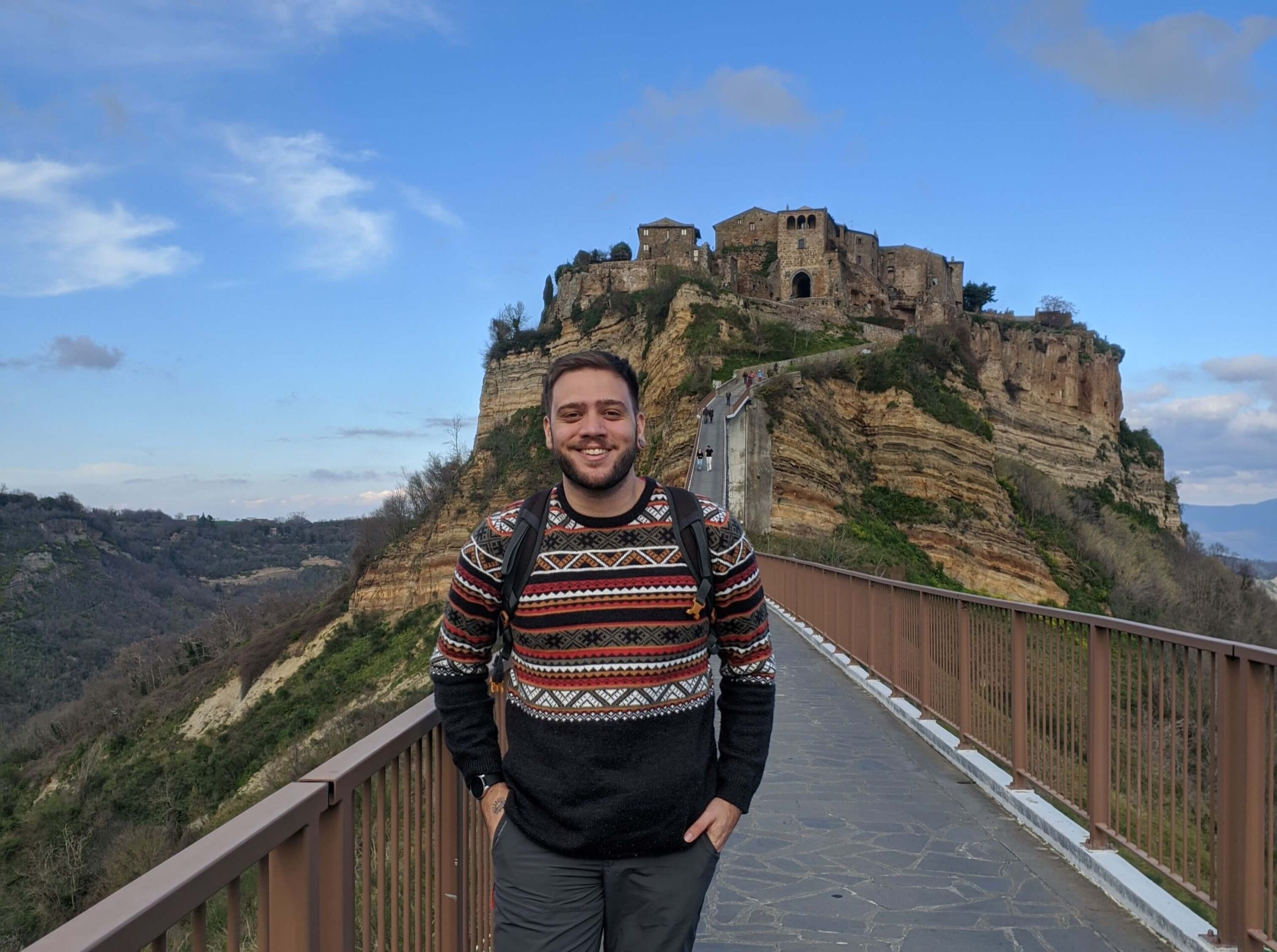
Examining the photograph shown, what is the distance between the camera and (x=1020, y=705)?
6.78 m

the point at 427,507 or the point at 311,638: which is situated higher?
the point at 427,507

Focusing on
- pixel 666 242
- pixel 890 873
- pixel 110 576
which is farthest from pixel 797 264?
pixel 110 576

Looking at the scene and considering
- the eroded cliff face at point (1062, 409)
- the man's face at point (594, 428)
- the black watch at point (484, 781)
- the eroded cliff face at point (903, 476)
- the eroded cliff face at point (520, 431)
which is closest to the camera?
the man's face at point (594, 428)

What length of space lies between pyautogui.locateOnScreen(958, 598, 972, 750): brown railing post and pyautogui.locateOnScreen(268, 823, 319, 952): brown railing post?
6696 mm

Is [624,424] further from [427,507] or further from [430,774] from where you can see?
[427,507]

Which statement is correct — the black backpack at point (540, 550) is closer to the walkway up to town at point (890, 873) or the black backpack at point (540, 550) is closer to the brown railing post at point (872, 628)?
the walkway up to town at point (890, 873)

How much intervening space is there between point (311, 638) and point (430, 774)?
53045 mm

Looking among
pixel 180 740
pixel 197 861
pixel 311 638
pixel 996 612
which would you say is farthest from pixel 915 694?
pixel 311 638

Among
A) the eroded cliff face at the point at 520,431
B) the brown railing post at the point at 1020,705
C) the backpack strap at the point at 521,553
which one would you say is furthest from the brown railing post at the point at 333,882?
the eroded cliff face at the point at 520,431

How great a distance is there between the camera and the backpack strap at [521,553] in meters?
2.70

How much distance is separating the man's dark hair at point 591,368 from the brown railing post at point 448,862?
1269 millimetres

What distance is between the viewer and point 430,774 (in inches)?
133

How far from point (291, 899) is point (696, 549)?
4.09 ft

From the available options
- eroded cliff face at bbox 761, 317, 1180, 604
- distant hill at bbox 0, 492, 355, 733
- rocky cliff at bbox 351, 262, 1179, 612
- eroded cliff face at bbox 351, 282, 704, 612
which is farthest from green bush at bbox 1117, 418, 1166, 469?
distant hill at bbox 0, 492, 355, 733
